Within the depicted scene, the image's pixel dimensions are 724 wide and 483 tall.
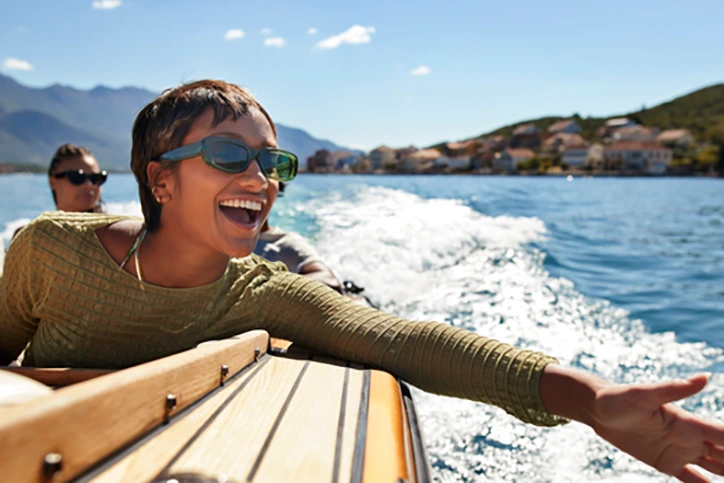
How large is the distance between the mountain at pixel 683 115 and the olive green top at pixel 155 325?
108 m

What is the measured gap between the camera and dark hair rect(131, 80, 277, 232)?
1632 millimetres

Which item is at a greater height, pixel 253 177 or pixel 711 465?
pixel 253 177

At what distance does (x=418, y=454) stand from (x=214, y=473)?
0.52m

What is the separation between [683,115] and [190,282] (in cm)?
12640

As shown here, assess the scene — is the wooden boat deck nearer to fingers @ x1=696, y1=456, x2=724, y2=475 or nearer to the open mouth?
the open mouth

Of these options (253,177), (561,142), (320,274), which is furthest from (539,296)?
(561,142)

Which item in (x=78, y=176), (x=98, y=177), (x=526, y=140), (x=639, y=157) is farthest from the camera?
(x=526, y=140)

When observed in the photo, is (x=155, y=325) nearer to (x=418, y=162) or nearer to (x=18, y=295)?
(x=18, y=295)

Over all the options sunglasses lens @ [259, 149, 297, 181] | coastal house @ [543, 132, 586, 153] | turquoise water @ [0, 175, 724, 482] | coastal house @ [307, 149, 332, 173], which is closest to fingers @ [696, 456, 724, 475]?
sunglasses lens @ [259, 149, 297, 181]

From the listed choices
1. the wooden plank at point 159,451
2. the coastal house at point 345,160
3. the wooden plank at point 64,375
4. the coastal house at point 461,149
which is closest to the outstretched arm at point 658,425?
the wooden plank at point 159,451

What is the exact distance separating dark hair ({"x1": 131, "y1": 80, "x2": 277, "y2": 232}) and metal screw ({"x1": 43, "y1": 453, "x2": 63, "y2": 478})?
3.31 ft

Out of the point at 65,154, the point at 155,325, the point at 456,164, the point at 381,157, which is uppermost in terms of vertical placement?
the point at 381,157

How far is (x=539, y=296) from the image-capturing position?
19.8 feet

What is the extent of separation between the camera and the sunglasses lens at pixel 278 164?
65.4 inches
